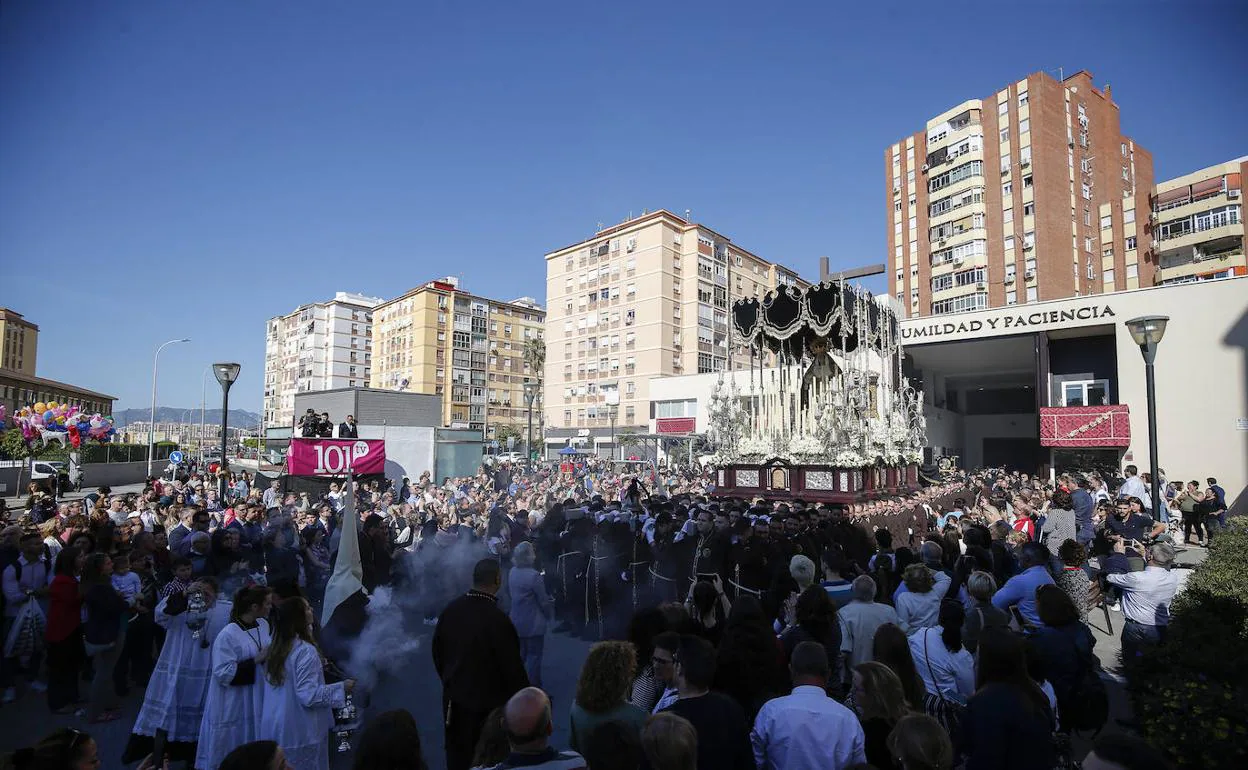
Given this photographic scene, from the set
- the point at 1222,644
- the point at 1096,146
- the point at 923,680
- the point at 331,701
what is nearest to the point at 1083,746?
the point at 1222,644

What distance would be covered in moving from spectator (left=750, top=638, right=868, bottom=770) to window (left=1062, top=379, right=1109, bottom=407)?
1198 inches

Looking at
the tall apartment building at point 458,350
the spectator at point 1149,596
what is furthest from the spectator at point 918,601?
the tall apartment building at point 458,350

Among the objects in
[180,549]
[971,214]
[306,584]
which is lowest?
[306,584]

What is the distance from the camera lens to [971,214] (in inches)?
1951

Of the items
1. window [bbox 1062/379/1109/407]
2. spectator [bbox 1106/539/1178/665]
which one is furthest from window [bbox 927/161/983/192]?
spectator [bbox 1106/539/1178/665]

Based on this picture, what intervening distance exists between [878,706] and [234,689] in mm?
3643

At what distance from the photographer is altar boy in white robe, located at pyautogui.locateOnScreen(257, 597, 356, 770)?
3.73 m

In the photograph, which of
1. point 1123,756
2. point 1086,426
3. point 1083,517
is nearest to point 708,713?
point 1123,756

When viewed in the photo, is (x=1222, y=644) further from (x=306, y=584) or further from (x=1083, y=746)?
(x=306, y=584)

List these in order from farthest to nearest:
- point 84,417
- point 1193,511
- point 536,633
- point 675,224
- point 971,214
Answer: point 675,224 < point 971,214 < point 84,417 < point 1193,511 < point 536,633

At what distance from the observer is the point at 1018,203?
47812mm

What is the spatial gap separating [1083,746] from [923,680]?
8.82 ft

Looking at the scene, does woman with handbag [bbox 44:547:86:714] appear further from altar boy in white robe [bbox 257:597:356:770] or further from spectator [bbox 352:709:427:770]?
spectator [bbox 352:709:427:770]

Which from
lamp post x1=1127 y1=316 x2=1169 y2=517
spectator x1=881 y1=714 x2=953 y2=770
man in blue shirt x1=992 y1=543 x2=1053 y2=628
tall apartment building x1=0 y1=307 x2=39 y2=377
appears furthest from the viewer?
tall apartment building x1=0 y1=307 x2=39 y2=377
